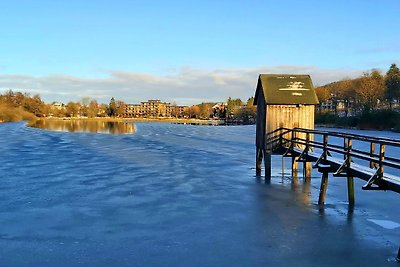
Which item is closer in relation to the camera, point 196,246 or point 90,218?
point 196,246

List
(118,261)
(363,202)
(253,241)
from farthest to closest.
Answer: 1. (363,202)
2. (253,241)
3. (118,261)

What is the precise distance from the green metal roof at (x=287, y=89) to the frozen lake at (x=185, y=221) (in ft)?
11.8

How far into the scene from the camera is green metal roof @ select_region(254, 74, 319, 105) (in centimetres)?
2072

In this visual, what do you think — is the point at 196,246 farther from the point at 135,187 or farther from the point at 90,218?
the point at 135,187

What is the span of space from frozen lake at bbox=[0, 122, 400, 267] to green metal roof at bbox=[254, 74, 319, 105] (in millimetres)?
3602

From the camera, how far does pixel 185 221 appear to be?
1241cm

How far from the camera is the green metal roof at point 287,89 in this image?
20719mm

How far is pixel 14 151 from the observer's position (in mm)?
32656

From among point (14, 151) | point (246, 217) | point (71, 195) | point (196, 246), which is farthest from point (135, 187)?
point (14, 151)

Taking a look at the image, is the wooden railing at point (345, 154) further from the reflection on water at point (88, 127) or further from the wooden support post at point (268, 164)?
the reflection on water at point (88, 127)

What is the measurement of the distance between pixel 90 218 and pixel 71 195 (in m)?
3.63

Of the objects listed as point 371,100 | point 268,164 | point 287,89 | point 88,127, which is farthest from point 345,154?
point 371,100

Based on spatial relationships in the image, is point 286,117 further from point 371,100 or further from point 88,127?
point 371,100

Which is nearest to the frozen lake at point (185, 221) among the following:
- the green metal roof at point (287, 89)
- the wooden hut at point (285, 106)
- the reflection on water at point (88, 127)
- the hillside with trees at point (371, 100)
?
the wooden hut at point (285, 106)
